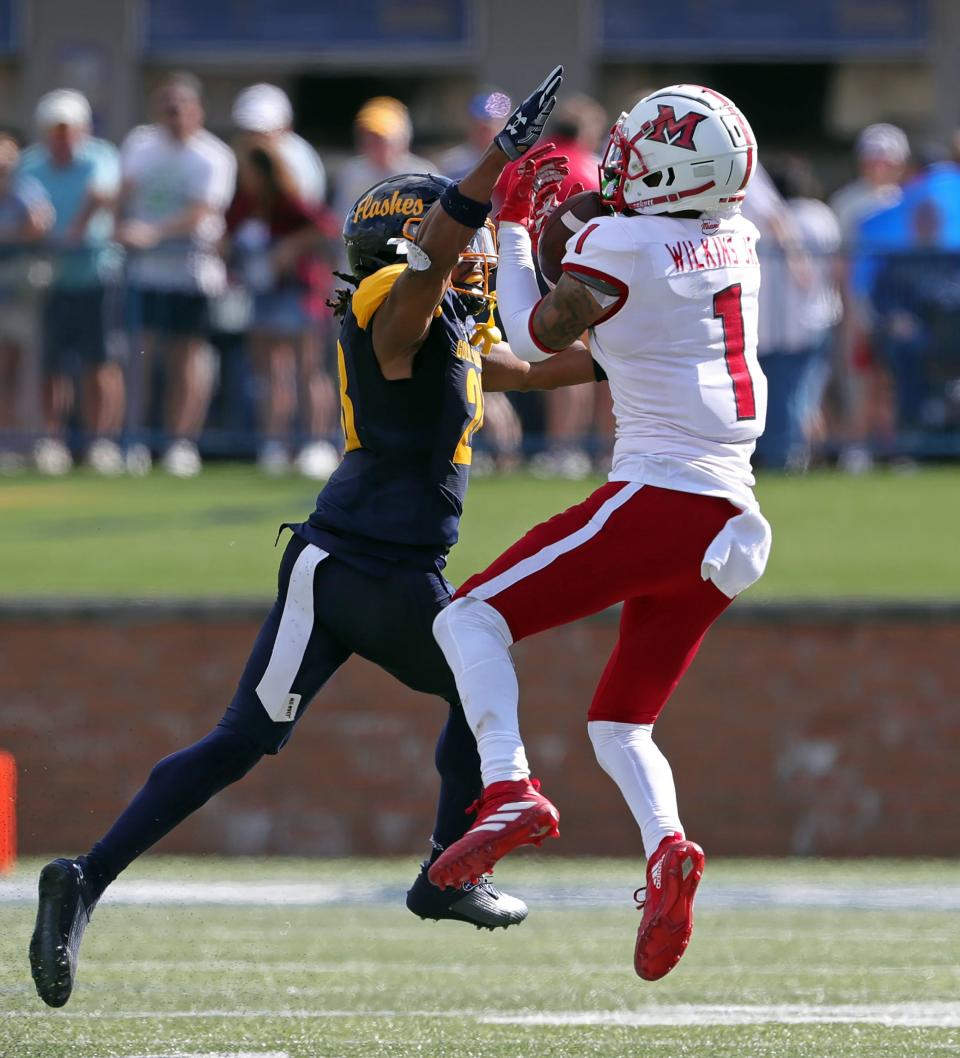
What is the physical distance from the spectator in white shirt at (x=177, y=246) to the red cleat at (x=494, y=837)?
24.6 ft

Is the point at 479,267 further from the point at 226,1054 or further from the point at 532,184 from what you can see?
the point at 226,1054

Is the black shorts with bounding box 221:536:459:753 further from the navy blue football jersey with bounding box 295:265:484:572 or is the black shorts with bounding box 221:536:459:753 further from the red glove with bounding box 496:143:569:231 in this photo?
the red glove with bounding box 496:143:569:231

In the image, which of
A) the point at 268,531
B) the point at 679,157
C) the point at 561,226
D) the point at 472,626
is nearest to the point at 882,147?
the point at 268,531

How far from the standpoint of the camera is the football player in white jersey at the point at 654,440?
576 centimetres

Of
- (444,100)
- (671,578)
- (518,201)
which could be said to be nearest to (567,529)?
(671,578)

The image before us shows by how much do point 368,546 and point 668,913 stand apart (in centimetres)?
123

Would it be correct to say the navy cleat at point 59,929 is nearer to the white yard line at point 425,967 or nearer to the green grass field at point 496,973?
the green grass field at point 496,973

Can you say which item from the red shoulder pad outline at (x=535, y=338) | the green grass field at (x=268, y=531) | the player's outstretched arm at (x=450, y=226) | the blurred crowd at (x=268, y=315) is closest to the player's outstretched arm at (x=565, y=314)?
the red shoulder pad outline at (x=535, y=338)

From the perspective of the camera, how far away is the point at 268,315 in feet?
41.8

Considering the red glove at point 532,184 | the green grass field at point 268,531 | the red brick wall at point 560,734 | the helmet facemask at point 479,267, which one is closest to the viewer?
the red glove at point 532,184

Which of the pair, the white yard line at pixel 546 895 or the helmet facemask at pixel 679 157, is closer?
the helmet facemask at pixel 679 157

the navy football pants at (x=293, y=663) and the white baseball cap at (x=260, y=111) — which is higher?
the white baseball cap at (x=260, y=111)

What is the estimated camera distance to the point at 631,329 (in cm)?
580

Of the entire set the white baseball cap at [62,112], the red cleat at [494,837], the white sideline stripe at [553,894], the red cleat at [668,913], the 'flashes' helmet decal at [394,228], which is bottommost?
the white sideline stripe at [553,894]
